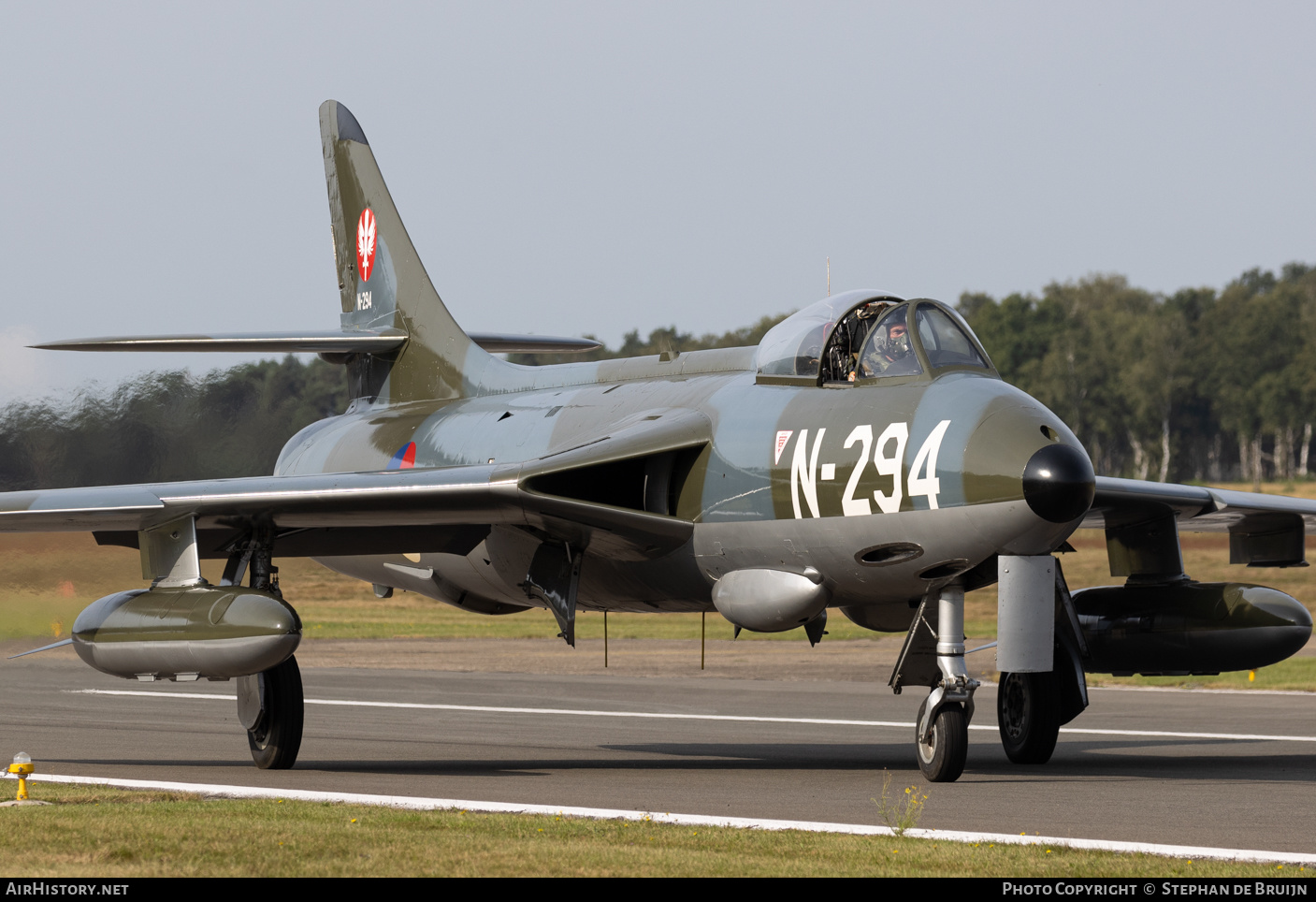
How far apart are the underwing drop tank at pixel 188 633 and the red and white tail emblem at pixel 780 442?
382 cm

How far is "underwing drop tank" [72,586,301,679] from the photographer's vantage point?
11781 mm

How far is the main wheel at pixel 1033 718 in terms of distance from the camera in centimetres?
1405

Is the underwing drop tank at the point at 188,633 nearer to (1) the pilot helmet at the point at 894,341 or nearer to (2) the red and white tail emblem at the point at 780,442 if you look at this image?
(2) the red and white tail emblem at the point at 780,442

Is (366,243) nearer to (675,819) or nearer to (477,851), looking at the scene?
(675,819)

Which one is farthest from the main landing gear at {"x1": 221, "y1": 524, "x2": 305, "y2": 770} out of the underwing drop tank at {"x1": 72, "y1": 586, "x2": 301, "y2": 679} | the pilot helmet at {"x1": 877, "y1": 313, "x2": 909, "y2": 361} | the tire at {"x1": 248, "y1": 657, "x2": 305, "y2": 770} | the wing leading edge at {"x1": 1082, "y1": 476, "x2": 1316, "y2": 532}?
the wing leading edge at {"x1": 1082, "y1": 476, "x2": 1316, "y2": 532}

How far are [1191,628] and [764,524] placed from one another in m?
4.91

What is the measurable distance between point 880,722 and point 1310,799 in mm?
8505

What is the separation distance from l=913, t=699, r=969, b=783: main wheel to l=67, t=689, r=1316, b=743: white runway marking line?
21.8ft

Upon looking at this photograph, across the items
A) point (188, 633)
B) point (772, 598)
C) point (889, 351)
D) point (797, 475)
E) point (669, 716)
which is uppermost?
point (889, 351)

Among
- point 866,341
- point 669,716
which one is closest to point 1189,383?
point 669,716

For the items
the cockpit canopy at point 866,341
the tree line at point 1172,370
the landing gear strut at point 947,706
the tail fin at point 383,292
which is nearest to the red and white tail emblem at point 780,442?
the cockpit canopy at point 866,341

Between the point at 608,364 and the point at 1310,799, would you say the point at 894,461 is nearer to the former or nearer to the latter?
the point at 1310,799

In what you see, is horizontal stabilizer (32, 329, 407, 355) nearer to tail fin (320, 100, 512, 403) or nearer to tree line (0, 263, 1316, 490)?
tail fin (320, 100, 512, 403)

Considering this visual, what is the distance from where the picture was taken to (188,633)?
11984 mm
